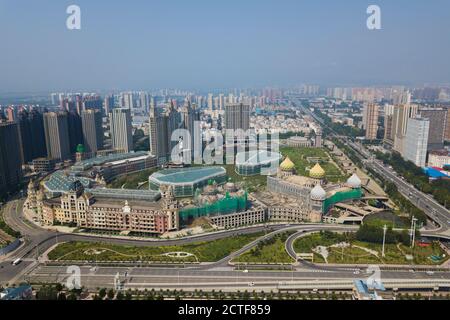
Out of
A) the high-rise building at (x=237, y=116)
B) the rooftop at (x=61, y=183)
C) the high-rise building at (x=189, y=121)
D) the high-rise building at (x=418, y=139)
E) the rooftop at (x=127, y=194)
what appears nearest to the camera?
the rooftop at (x=127, y=194)

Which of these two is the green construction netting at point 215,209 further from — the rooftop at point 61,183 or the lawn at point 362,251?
the rooftop at point 61,183

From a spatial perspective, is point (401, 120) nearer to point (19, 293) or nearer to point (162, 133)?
point (162, 133)

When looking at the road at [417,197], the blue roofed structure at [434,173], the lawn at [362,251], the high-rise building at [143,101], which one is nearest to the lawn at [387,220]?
the road at [417,197]

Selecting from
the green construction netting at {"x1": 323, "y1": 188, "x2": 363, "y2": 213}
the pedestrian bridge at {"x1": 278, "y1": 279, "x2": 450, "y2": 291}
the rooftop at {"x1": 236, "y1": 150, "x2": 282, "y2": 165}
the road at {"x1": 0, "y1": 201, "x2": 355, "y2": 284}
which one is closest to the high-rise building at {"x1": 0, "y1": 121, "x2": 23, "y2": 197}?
the road at {"x1": 0, "y1": 201, "x2": 355, "y2": 284}

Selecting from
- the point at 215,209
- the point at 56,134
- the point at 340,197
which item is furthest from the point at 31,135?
the point at 340,197

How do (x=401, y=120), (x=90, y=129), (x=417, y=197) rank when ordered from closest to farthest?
(x=417, y=197)
(x=90, y=129)
(x=401, y=120)

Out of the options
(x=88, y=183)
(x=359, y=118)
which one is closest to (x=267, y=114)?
(x=359, y=118)

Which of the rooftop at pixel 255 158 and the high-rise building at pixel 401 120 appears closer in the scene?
the rooftop at pixel 255 158
